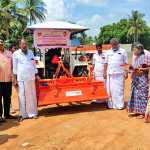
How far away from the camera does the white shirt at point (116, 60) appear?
11.3 m

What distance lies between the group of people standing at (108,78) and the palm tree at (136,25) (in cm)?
7690

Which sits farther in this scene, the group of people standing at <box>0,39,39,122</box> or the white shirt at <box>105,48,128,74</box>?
the white shirt at <box>105,48,128,74</box>

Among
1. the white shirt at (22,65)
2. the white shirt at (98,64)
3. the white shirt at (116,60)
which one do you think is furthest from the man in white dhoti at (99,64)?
the white shirt at (22,65)

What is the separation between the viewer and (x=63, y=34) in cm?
1238

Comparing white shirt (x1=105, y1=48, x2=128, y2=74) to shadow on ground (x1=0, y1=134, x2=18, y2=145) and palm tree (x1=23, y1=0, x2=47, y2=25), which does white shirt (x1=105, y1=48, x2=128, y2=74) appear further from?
palm tree (x1=23, y1=0, x2=47, y2=25)

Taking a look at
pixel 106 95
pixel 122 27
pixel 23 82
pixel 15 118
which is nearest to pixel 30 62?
pixel 23 82

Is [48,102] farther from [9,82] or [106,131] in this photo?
[106,131]

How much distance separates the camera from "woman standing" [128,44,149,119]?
397 inches

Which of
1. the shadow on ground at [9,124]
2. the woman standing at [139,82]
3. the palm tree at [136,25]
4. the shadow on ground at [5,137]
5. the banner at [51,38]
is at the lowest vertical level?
the shadow on ground at [5,137]

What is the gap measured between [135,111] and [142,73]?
90 centimetres

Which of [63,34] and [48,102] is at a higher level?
[63,34]

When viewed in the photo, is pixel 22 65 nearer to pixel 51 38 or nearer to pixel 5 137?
pixel 51 38

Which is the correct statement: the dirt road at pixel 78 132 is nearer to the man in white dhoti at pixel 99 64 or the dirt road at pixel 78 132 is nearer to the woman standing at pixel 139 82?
the woman standing at pixel 139 82

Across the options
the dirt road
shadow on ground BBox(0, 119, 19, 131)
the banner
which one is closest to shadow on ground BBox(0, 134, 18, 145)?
the dirt road
